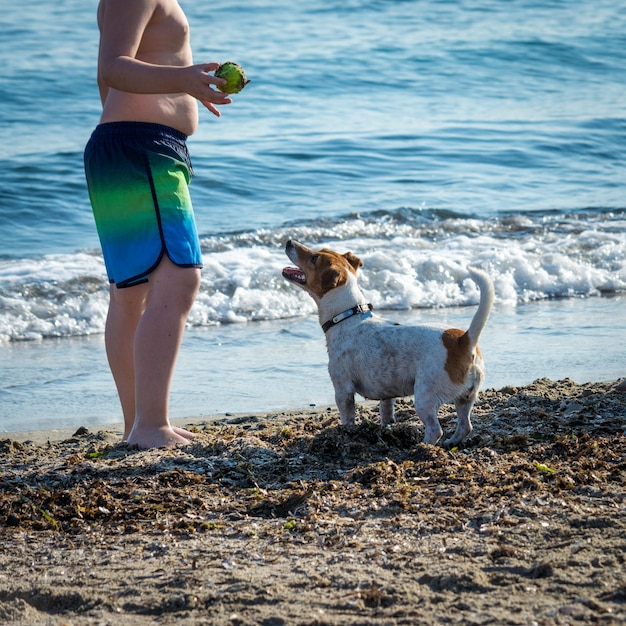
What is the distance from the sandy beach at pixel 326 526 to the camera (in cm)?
268

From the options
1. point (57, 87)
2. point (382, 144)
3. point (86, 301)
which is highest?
point (57, 87)

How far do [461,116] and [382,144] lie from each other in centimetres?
301

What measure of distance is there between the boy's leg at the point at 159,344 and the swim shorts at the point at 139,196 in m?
0.07

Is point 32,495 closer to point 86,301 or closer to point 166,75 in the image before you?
point 166,75

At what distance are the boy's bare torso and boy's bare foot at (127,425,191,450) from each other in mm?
1376

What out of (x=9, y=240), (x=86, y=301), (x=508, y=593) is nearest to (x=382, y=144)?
→ (x=9, y=240)

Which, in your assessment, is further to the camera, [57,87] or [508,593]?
[57,87]

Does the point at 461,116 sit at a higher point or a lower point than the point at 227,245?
higher

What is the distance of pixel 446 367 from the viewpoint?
4.21m

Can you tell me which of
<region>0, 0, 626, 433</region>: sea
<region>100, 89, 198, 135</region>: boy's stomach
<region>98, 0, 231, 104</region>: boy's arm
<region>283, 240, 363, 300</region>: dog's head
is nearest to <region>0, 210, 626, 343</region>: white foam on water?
<region>0, 0, 626, 433</region>: sea

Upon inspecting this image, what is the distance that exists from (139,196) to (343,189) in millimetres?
9596

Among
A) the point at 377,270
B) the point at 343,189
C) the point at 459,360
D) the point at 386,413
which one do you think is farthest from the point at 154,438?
the point at 343,189

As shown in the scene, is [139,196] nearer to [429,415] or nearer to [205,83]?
[205,83]

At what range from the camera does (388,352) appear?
440 cm
